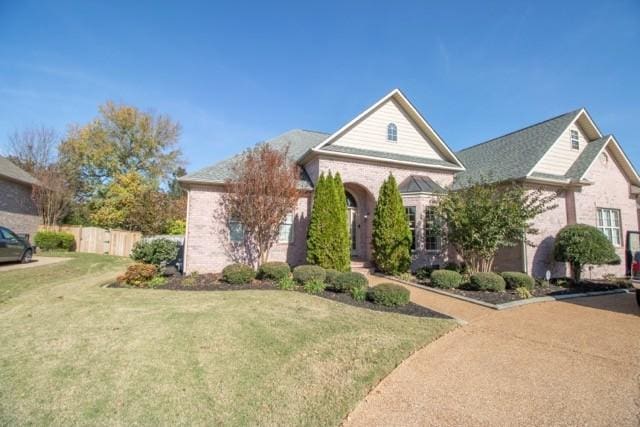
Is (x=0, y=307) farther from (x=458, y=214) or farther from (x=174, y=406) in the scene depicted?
(x=458, y=214)

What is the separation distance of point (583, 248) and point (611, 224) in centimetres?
487

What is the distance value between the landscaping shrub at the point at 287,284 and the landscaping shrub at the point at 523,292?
6687 millimetres

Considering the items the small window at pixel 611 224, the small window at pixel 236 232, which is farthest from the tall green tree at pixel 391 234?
the small window at pixel 611 224

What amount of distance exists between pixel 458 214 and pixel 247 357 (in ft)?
29.8

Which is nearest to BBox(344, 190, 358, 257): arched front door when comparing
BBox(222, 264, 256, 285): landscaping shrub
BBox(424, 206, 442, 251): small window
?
BBox(424, 206, 442, 251): small window

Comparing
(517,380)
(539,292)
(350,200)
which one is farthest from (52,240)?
(539,292)

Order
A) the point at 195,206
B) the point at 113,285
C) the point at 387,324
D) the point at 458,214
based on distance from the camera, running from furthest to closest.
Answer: the point at 195,206 < the point at 458,214 < the point at 113,285 < the point at 387,324

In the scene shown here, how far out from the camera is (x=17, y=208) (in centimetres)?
1905

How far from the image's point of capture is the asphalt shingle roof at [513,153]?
12945mm

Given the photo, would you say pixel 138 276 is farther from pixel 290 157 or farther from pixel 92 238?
pixel 92 238

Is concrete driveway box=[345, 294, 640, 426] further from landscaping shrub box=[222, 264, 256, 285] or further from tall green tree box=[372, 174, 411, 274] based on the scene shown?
landscaping shrub box=[222, 264, 256, 285]

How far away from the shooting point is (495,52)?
1074 centimetres

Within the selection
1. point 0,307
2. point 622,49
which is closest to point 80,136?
point 0,307

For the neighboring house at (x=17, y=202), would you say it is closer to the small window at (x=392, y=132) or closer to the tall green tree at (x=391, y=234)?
the tall green tree at (x=391, y=234)
